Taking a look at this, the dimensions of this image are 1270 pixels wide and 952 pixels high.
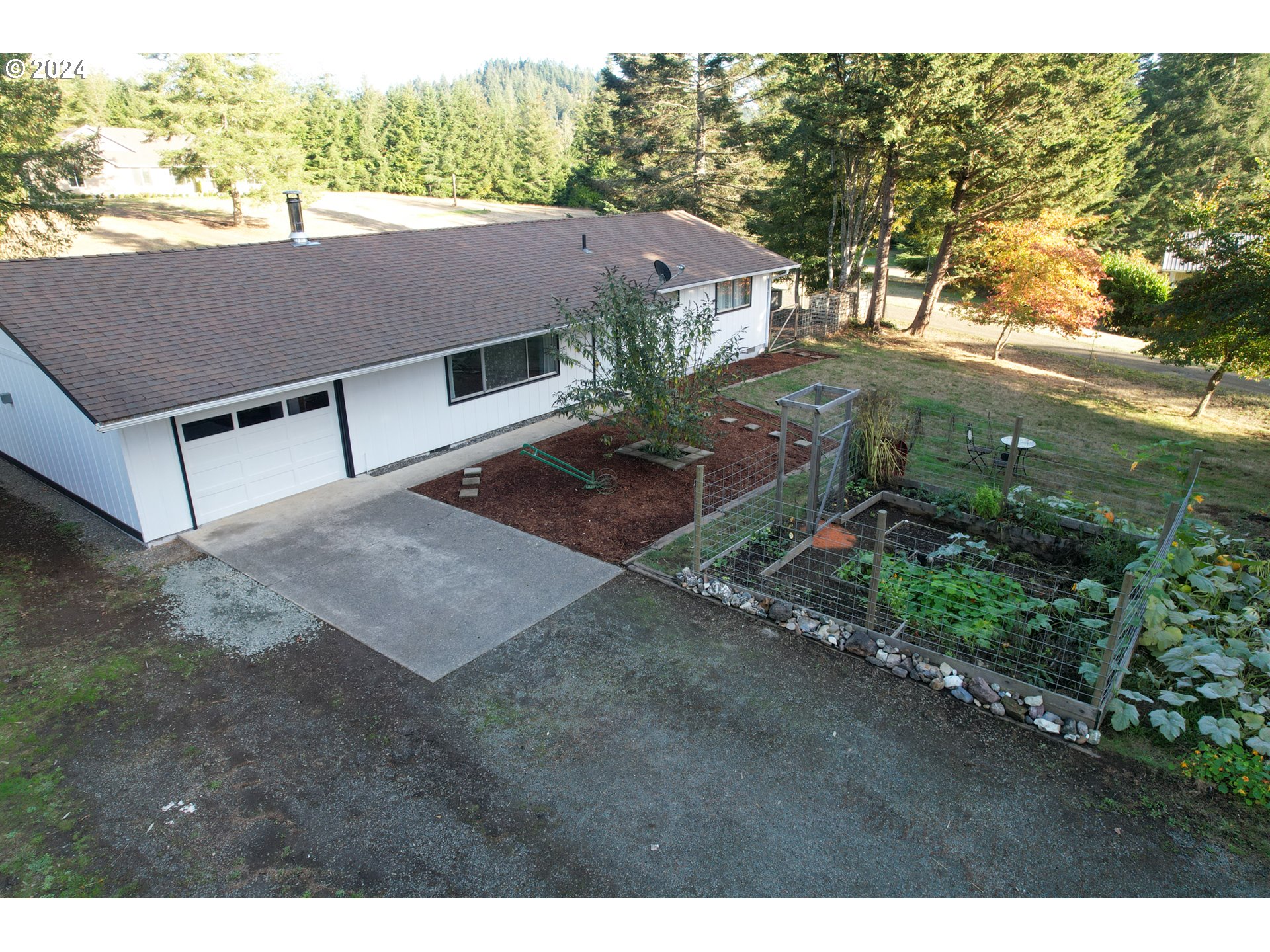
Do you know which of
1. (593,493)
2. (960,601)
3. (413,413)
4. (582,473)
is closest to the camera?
(960,601)

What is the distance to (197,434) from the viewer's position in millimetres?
10008

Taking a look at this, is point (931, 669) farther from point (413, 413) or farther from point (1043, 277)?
point (1043, 277)

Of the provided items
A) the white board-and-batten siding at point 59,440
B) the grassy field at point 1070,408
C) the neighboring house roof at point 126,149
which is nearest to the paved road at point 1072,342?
the grassy field at point 1070,408

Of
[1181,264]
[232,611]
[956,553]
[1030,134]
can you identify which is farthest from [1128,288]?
[232,611]

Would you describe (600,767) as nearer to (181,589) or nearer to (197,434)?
(181,589)

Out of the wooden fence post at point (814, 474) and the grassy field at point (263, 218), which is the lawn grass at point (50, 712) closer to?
the wooden fence post at point (814, 474)

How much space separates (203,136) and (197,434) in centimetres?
3423

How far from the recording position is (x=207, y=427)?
33.1ft

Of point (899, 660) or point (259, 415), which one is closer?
point (899, 660)

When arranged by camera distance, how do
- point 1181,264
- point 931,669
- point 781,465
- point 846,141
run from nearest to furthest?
point 931,669, point 781,465, point 1181,264, point 846,141

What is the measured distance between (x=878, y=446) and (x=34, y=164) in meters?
24.0

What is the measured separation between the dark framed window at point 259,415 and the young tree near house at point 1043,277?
18115 millimetres

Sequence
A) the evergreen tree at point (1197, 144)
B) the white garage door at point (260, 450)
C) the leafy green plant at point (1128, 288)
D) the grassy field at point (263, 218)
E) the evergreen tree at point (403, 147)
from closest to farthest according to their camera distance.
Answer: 1. the white garage door at point (260, 450)
2. the leafy green plant at point (1128, 288)
3. the evergreen tree at point (1197, 144)
4. the grassy field at point (263, 218)
5. the evergreen tree at point (403, 147)

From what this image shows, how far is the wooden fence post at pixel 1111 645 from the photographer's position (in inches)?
224
